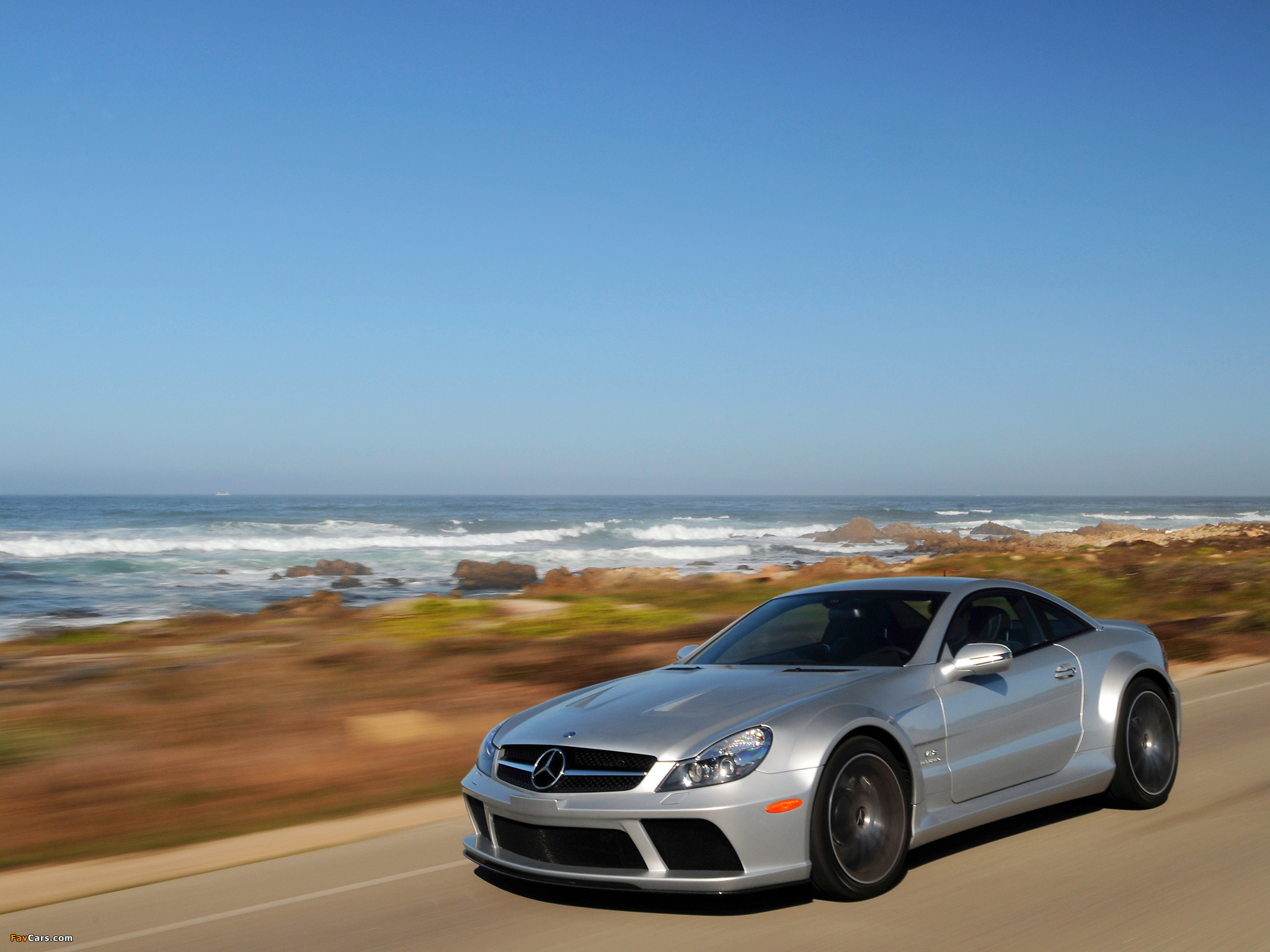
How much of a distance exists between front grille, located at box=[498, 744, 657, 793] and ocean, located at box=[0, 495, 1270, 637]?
64.3 feet

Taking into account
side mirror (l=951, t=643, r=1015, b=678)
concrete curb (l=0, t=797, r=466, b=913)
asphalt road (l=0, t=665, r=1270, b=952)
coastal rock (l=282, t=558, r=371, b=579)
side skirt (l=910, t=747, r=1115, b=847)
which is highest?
side mirror (l=951, t=643, r=1015, b=678)

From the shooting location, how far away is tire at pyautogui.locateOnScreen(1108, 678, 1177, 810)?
236 inches

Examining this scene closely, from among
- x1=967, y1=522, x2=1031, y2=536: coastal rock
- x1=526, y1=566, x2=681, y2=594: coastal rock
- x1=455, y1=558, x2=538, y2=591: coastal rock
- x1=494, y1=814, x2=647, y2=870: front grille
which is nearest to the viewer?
x1=494, y1=814, x2=647, y2=870: front grille

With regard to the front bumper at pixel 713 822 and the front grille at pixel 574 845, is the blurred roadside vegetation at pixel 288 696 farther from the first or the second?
the front bumper at pixel 713 822

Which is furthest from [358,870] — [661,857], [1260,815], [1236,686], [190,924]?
[1236,686]

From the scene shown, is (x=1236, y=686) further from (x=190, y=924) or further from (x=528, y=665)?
(x=190, y=924)

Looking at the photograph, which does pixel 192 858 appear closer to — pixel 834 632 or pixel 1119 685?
pixel 834 632

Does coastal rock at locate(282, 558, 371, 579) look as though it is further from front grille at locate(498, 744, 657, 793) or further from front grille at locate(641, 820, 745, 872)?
front grille at locate(641, 820, 745, 872)

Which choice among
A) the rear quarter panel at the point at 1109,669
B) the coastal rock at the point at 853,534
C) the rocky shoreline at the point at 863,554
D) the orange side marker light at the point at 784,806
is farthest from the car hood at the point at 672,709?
the coastal rock at the point at 853,534

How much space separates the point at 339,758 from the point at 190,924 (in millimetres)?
3550

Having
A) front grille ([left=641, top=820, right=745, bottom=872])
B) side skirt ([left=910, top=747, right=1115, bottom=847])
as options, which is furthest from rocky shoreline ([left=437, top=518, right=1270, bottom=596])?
front grille ([left=641, top=820, right=745, bottom=872])

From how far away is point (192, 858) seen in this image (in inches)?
249

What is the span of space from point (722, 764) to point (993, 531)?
7477 centimetres

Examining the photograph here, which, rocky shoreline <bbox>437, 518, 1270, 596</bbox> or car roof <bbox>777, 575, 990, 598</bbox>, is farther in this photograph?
rocky shoreline <bbox>437, 518, 1270, 596</bbox>
